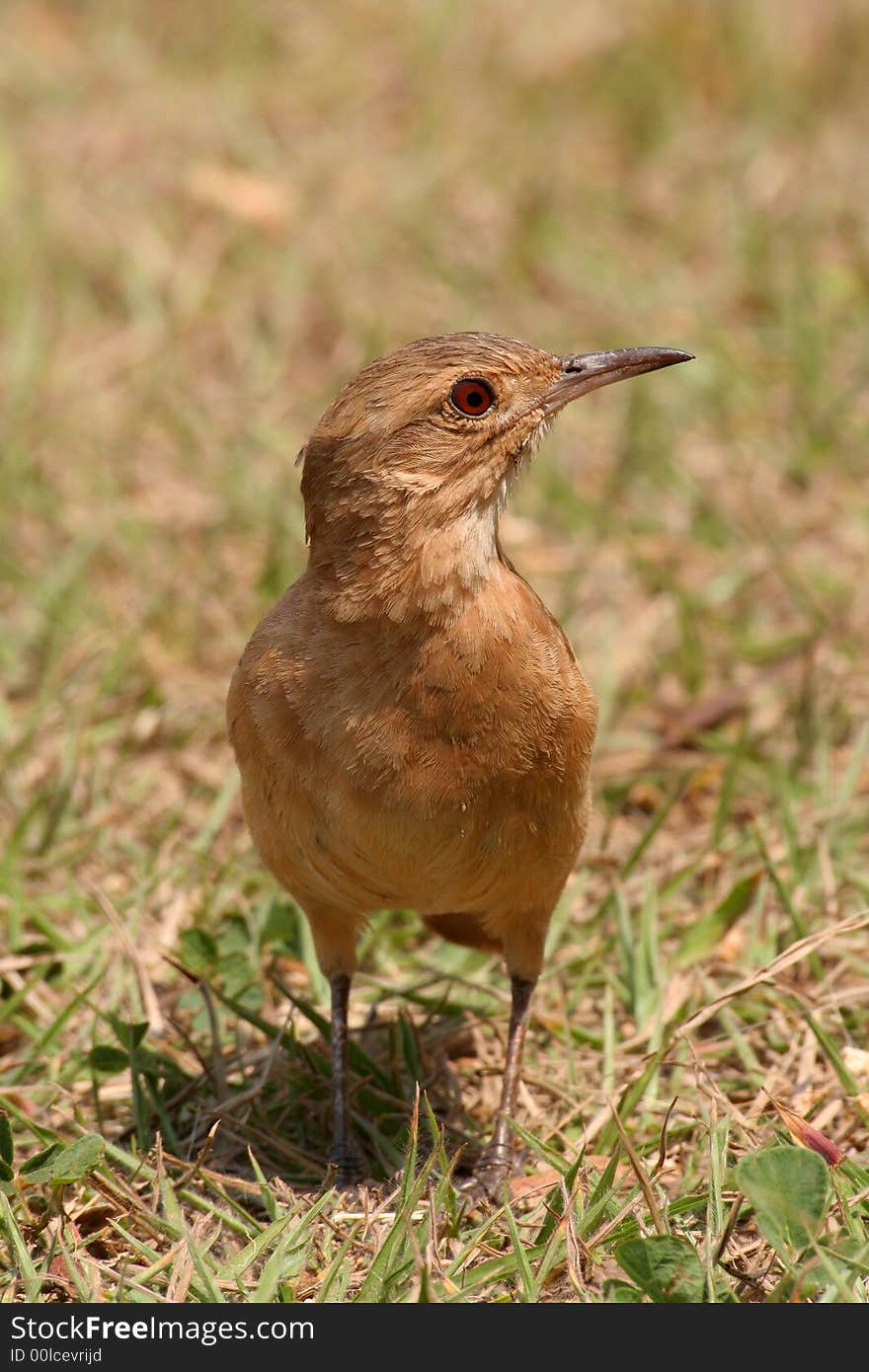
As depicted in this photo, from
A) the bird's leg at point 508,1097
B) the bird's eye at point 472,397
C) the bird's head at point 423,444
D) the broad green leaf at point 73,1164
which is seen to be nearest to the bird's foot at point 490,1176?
the bird's leg at point 508,1097

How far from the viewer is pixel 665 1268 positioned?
336 centimetres

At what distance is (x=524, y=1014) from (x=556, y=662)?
0.99 metres

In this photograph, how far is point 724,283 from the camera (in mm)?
8375

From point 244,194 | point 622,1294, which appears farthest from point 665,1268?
point 244,194

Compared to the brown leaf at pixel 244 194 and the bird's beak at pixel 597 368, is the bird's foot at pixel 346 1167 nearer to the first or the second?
the bird's beak at pixel 597 368

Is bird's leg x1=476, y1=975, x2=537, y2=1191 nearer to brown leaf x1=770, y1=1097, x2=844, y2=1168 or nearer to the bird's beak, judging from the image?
brown leaf x1=770, y1=1097, x2=844, y2=1168

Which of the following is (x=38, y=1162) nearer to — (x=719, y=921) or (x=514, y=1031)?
(x=514, y=1031)

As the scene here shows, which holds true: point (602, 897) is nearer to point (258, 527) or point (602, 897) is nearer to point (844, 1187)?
point (844, 1187)

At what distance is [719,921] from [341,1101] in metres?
1.27

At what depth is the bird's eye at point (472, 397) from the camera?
3.88 m

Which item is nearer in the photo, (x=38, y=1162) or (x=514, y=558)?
(x=38, y=1162)

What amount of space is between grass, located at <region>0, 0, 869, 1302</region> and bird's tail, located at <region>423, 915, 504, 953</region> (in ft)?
0.91

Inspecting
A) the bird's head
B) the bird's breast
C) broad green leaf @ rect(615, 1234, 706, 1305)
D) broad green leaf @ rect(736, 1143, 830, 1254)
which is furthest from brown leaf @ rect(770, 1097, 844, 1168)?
the bird's head

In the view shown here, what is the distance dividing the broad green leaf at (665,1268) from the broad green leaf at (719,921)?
1.50 meters
